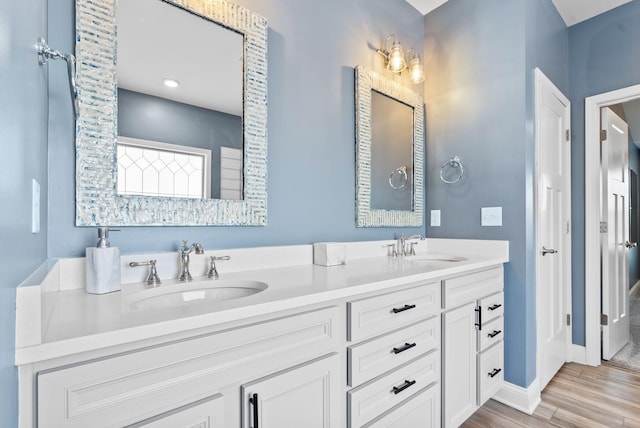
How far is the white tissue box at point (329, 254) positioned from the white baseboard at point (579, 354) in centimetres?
222

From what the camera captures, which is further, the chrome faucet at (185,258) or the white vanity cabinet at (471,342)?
the white vanity cabinet at (471,342)

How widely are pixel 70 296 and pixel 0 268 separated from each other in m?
0.54

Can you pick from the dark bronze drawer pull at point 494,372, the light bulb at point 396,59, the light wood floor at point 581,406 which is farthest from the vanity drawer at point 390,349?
the light bulb at point 396,59

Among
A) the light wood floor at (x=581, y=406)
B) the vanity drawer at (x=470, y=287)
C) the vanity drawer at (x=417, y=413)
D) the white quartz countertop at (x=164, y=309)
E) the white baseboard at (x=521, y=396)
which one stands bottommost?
the light wood floor at (x=581, y=406)

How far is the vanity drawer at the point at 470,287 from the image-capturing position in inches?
60.2

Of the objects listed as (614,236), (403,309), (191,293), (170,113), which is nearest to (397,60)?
(170,113)

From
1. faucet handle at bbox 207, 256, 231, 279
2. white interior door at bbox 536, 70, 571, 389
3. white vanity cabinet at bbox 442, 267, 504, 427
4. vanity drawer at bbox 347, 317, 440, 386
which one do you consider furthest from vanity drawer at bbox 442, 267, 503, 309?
faucet handle at bbox 207, 256, 231, 279

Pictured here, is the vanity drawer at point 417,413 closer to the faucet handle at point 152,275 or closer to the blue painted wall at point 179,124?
the faucet handle at point 152,275

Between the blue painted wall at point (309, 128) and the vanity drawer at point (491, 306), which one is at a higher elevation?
the blue painted wall at point (309, 128)

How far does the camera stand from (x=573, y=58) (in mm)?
2621

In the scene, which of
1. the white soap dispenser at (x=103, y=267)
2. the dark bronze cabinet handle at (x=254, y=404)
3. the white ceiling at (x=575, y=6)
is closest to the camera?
the dark bronze cabinet handle at (x=254, y=404)

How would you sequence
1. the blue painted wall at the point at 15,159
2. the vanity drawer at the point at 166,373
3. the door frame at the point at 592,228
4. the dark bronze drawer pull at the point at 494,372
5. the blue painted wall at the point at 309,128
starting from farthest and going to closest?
the door frame at the point at 592,228
the dark bronze drawer pull at the point at 494,372
the blue painted wall at the point at 309,128
the vanity drawer at the point at 166,373
the blue painted wall at the point at 15,159

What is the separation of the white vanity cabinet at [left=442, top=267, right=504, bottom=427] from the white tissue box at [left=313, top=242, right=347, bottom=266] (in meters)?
0.49

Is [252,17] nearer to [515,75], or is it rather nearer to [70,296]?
[70,296]
